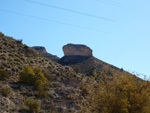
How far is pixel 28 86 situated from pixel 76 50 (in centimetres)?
7991

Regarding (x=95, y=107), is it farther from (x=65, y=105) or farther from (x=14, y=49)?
(x=14, y=49)

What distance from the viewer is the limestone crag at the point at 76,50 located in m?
101

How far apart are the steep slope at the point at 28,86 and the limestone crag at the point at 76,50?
2501 inches

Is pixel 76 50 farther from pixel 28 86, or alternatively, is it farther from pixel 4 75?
pixel 4 75

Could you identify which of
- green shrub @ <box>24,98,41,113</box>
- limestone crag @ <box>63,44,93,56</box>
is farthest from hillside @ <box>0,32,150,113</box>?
limestone crag @ <box>63,44,93,56</box>

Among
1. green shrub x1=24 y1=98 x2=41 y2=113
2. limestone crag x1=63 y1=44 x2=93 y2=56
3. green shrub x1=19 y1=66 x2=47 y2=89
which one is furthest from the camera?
limestone crag x1=63 y1=44 x2=93 y2=56

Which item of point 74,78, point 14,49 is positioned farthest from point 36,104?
point 14,49

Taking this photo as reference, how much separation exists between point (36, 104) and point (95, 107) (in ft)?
32.8

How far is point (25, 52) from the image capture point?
121 feet

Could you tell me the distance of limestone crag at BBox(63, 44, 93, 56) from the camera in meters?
101

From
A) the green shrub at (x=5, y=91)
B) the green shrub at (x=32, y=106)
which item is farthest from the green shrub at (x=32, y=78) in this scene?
the green shrub at (x=32, y=106)

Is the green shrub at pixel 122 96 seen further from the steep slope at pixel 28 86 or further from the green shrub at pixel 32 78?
the green shrub at pixel 32 78

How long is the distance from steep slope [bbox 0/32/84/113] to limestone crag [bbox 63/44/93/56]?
6353 cm

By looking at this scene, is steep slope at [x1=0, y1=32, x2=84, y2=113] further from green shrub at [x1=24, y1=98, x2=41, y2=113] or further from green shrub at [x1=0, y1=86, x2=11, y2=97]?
green shrub at [x1=24, y1=98, x2=41, y2=113]
